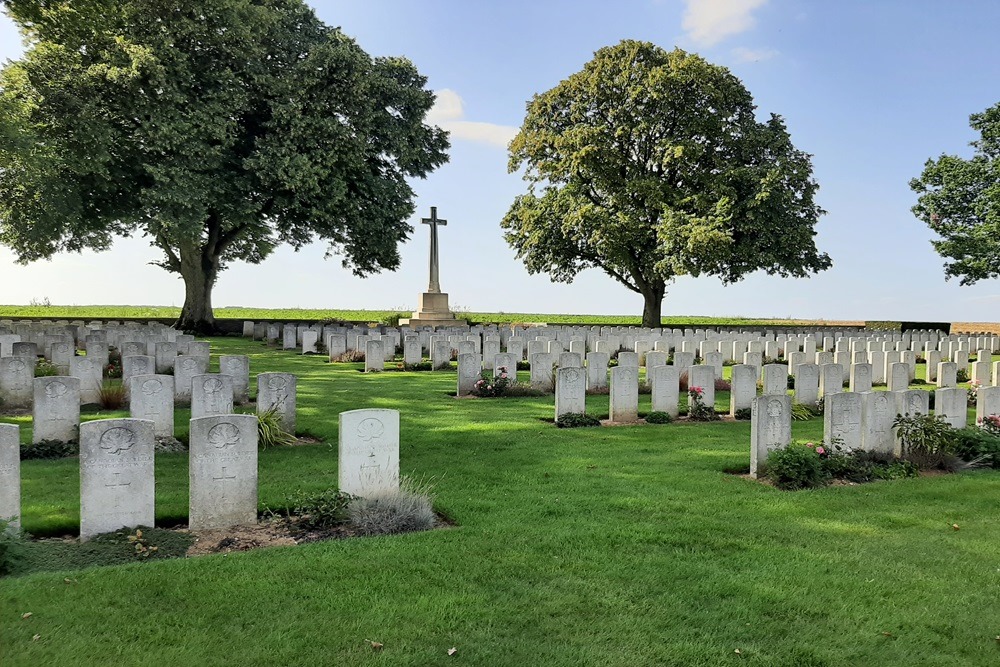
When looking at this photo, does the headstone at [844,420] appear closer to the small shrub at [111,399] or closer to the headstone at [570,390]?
the headstone at [570,390]

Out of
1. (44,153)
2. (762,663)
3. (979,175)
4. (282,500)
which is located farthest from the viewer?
(979,175)

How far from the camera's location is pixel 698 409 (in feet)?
36.8

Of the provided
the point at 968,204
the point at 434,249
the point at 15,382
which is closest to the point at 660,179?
the point at 434,249

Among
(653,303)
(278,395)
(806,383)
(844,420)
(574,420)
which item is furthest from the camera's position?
(653,303)

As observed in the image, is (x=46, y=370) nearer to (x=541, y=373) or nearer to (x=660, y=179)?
(x=541, y=373)

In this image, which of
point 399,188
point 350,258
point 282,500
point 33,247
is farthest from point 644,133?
point 282,500

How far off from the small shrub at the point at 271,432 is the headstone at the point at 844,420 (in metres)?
6.68

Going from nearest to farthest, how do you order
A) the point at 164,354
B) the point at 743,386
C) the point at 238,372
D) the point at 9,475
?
the point at 9,475 < the point at 743,386 < the point at 238,372 < the point at 164,354

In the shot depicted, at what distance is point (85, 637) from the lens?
3.67 m

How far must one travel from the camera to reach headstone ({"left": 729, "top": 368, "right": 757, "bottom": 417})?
11.3 m

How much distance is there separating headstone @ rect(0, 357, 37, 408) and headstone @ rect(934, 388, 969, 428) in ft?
44.5

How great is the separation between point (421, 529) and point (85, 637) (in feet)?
8.21

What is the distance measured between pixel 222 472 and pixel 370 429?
1.27m

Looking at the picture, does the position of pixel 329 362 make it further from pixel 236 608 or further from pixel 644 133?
pixel 644 133
